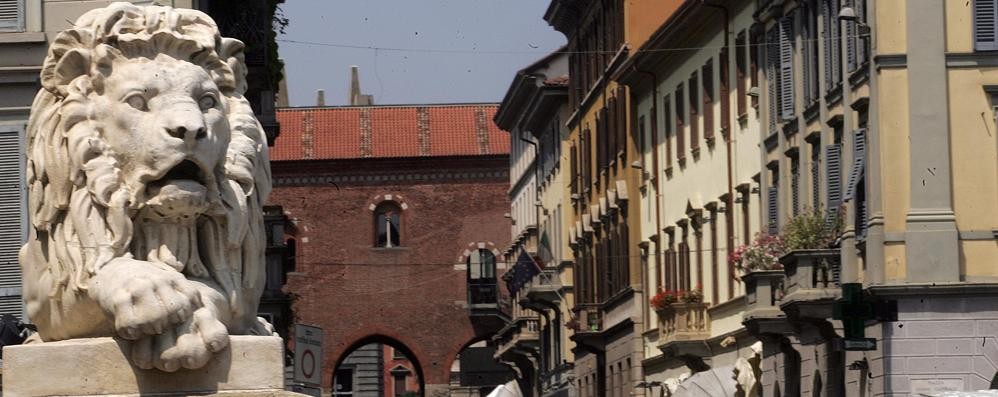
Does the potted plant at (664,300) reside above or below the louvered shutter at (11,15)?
below

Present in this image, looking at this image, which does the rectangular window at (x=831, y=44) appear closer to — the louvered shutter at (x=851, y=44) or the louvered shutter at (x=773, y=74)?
the louvered shutter at (x=851, y=44)

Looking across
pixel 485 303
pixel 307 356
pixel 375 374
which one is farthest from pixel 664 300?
pixel 375 374

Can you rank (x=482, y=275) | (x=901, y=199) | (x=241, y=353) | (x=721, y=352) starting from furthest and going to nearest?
1. (x=482, y=275)
2. (x=721, y=352)
3. (x=901, y=199)
4. (x=241, y=353)

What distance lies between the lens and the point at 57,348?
651 cm

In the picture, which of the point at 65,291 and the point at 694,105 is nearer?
the point at 65,291

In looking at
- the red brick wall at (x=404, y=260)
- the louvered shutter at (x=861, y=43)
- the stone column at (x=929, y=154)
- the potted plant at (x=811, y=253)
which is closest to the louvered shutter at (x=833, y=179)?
the potted plant at (x=811, y=253)

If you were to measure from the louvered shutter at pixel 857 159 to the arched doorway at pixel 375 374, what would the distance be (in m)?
75.5

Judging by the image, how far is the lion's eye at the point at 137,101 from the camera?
6.61 meters

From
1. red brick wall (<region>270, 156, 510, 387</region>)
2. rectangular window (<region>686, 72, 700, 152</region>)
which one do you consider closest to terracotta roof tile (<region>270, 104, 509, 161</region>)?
red brick wall (<region>270, 156, 510, 387</region>)

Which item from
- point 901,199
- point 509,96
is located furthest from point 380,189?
Answer: point 901,199

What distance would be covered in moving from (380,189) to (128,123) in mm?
101996

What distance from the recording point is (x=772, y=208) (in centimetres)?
4462

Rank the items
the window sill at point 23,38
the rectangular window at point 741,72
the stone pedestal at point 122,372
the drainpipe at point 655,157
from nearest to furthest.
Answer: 1. the stone pedestal at point 122,372
2. the window sill at point 23,38
3. the rectangular window at point 741,72
4. the drainpipe at point 655,157

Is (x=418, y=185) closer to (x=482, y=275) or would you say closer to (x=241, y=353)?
(x=482, y=275)
